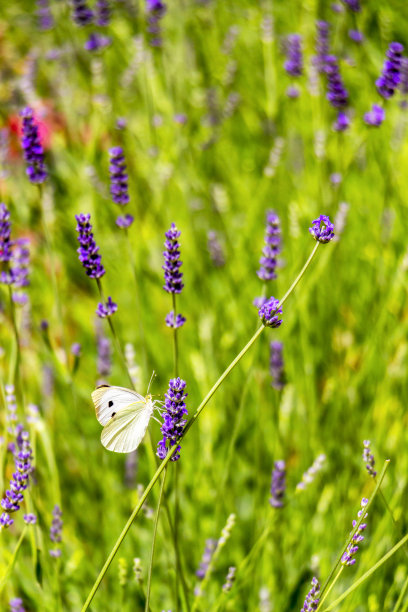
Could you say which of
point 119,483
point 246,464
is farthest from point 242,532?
point 119,483

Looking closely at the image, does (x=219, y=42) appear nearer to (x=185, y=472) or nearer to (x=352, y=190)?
(x=352, y=190)

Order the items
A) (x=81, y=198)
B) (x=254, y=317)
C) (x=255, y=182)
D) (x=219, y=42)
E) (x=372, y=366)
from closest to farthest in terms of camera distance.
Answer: (x=372, y=366) → (x=254, y=317) → (x=81, y=198) → (x=255, y=182) → (x=219, y=42)

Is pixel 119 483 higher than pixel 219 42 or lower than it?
lower

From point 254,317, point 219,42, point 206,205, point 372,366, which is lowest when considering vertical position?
point 372,366

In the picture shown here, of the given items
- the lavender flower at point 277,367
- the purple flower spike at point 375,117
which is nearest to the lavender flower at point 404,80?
the purple flower spike at point 375,117

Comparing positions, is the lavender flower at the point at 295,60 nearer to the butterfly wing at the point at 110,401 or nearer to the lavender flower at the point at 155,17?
the lavender flower at the point at 155,17

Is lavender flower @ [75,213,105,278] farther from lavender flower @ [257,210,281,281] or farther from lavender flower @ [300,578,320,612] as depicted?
lavender flower @ [300,578,320,612]

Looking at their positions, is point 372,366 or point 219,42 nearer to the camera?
point 372,366
